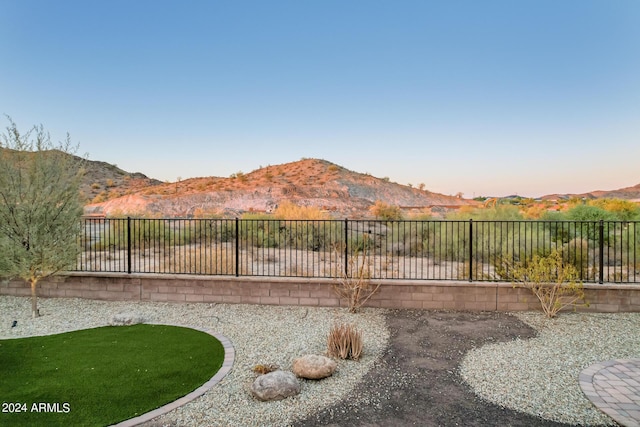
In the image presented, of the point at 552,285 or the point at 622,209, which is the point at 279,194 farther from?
the point at 552,285

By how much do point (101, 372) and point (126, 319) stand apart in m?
2.93

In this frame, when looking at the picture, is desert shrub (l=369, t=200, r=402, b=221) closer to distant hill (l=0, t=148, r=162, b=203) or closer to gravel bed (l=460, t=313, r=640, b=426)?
gravel bed (l=460, t=313, r=640, b=426)

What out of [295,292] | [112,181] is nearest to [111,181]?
[112,181]

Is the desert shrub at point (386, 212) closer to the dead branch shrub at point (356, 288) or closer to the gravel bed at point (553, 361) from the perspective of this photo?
the dead branch shrub at point (356, 288)

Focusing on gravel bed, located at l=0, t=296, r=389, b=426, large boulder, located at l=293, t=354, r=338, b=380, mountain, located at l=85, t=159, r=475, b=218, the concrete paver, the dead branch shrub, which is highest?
mountain, located at l=85, t=159, r=475, b=218

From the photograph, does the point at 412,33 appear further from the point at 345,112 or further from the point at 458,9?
the point at 345,112

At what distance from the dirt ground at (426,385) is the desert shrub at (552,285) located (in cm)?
102

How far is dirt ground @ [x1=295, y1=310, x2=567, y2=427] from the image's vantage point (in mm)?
4238

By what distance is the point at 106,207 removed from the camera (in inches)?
1684

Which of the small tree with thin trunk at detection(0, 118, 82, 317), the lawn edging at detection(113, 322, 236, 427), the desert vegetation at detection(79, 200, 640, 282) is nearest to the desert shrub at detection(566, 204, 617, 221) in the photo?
the desert vegetation at detection(79, 200, 640, 282)

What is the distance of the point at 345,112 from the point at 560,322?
711 inches

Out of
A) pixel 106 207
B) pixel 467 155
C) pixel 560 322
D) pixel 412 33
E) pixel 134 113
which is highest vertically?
pixel 412 33

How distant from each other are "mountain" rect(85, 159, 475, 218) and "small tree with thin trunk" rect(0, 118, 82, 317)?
24203 mm

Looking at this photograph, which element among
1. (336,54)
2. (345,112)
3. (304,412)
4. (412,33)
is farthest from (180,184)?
(304,412)
